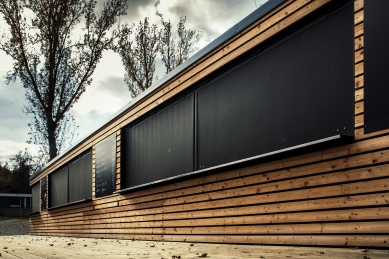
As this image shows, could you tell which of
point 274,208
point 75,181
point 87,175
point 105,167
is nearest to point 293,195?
point 274,208

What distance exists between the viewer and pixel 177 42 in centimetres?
2066

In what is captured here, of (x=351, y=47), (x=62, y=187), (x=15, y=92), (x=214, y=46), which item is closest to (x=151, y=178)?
(x=214, y=46)

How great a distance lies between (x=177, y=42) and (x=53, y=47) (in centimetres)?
578

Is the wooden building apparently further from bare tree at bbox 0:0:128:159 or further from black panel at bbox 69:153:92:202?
bare tree at bbox 0:0:128:159

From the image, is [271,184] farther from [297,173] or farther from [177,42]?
[177,42]

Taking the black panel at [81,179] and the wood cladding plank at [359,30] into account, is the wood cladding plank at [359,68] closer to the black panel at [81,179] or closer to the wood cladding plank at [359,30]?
the wood cladding plank at [359,30]

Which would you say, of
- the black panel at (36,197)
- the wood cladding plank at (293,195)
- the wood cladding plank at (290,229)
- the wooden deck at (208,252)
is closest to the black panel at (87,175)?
the wood cladding plank at (290,229)

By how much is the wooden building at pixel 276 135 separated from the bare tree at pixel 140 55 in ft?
39.1

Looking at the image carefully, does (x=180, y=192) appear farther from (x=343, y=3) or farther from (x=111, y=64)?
(x=111, y=64)

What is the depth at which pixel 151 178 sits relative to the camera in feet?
27.0

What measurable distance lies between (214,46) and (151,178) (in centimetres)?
310

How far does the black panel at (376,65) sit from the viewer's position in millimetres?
3676

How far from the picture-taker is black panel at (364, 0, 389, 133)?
3676 millimetres

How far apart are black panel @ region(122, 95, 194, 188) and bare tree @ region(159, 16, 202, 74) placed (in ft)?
37.4
